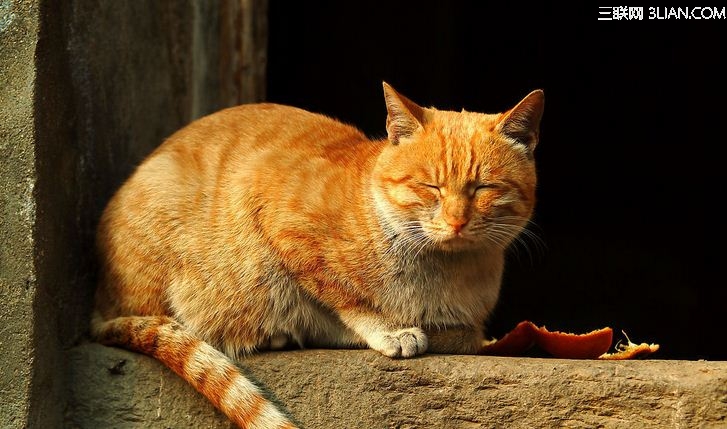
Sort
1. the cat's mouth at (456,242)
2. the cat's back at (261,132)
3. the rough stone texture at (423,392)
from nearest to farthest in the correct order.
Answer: the rough stone texture at (423,392)
the cat's mouth at (456,242)
the cat's back at (261,132)

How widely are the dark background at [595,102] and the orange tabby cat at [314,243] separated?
230cm

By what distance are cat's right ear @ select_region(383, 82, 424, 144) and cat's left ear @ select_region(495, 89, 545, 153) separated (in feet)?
1.02

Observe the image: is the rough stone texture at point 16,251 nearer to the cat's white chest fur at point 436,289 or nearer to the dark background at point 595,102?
the cat's white chest fur at point 436,289

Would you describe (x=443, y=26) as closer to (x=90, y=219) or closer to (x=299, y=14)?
(x=299, y=14)

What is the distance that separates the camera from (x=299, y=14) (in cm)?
619

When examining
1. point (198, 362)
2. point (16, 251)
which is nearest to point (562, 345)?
point (198, 362)

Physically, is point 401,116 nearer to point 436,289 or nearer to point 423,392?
point 436,289

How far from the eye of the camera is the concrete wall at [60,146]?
11.5 ft

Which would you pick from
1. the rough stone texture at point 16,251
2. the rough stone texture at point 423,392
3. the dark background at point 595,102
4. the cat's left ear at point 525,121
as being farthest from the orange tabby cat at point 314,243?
the dark background at point 595,102

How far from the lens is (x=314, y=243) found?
3.73 meters

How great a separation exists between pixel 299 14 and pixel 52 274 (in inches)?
120

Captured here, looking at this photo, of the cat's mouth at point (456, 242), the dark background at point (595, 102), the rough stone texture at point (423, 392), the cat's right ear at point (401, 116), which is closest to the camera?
the rough stone texture at point (423, 392)

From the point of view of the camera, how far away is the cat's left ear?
354 centimetres

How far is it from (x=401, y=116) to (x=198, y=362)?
1211mm
